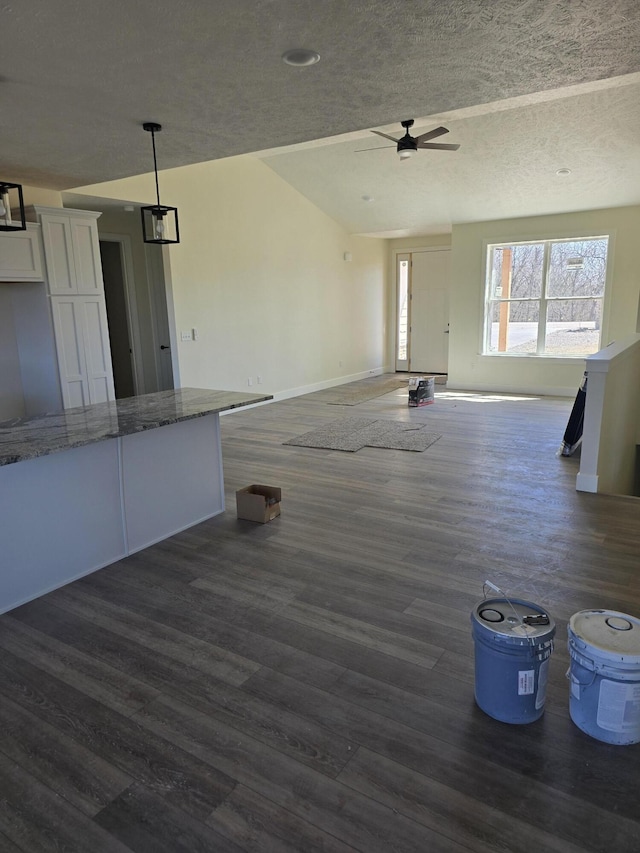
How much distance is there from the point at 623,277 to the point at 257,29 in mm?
7148

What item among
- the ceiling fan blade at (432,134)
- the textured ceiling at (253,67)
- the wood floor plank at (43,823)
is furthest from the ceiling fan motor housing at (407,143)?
the wood floor plank at (43,823)

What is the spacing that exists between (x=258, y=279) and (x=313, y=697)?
6.51 meters

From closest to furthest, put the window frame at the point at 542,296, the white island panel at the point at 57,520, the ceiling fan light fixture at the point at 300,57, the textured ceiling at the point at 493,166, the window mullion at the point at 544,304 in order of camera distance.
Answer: the ceiling fan light fixture at the point at 300,57 < the white island panel at the point at 57,520 < the textured ceiling at the point at 493,166 < the window frame at the point at 542,296 < the window mullion at the point at 544,304

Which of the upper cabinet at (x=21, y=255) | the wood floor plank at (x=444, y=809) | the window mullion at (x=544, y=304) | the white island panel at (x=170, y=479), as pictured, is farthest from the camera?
the window mullion at (x=544, y=304)

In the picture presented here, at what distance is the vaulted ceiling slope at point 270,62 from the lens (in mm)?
2027

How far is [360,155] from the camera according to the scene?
6965mm

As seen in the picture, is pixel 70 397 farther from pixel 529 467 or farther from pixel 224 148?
pixel 529 467

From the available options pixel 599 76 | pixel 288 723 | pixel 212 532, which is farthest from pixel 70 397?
pixel 599 76

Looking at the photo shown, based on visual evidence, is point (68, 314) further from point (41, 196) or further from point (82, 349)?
point (41, 196)

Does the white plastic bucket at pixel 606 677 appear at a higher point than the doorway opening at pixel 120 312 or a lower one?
lower

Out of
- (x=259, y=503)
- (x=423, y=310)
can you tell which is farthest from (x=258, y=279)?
(x=259, y=503)

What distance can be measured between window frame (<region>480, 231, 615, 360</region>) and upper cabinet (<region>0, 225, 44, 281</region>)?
659cm

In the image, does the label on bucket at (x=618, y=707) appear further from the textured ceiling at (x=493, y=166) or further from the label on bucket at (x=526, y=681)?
the textured ceiling at (x=493, y=166)

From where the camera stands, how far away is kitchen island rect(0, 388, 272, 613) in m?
2.69
